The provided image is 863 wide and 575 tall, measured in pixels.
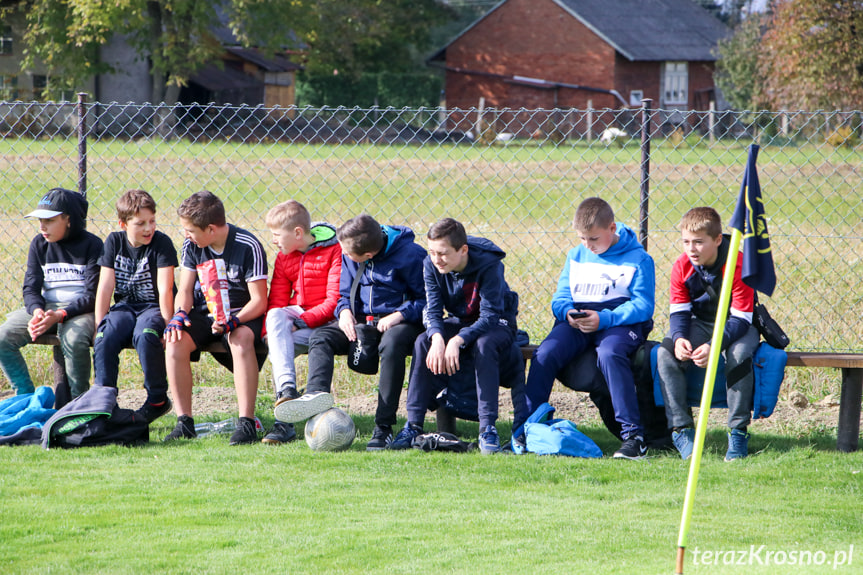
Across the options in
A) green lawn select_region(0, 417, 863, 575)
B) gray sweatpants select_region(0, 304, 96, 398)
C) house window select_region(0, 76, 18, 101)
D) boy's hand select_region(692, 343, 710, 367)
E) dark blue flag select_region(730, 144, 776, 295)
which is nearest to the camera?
green lawn select_region(0, 417, 863, 575)

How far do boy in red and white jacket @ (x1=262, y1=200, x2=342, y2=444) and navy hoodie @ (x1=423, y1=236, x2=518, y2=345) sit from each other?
0.66m

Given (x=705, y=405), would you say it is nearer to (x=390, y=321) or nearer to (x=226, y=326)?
(x=390, y=321)

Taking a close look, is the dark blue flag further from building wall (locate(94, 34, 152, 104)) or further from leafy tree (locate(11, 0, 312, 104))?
building wall (locate(94, 34, 152, 104))

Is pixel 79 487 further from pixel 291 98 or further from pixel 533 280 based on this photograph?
pixel 291 98

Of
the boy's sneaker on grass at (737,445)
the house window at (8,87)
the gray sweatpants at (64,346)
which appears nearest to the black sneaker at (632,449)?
the boy's sneaker on grass at (737,445)

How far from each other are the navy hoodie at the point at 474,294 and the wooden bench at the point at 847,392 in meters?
1.56

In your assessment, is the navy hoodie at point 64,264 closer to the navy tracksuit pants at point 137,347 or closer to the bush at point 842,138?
the navy tracksuit pants at point 137,347

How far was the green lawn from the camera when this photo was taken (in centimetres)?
345

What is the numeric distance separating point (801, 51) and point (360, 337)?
26.0 meters

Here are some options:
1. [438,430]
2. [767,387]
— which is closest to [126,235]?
[438,430]

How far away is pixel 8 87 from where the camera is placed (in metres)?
36.5

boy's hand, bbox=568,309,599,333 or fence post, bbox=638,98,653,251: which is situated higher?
fence post, bbox=638,98,653,251

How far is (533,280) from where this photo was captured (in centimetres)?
932

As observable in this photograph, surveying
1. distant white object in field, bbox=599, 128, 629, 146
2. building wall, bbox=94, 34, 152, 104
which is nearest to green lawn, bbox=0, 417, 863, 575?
distant white object in field, bbox=599, 128, 629, 146
